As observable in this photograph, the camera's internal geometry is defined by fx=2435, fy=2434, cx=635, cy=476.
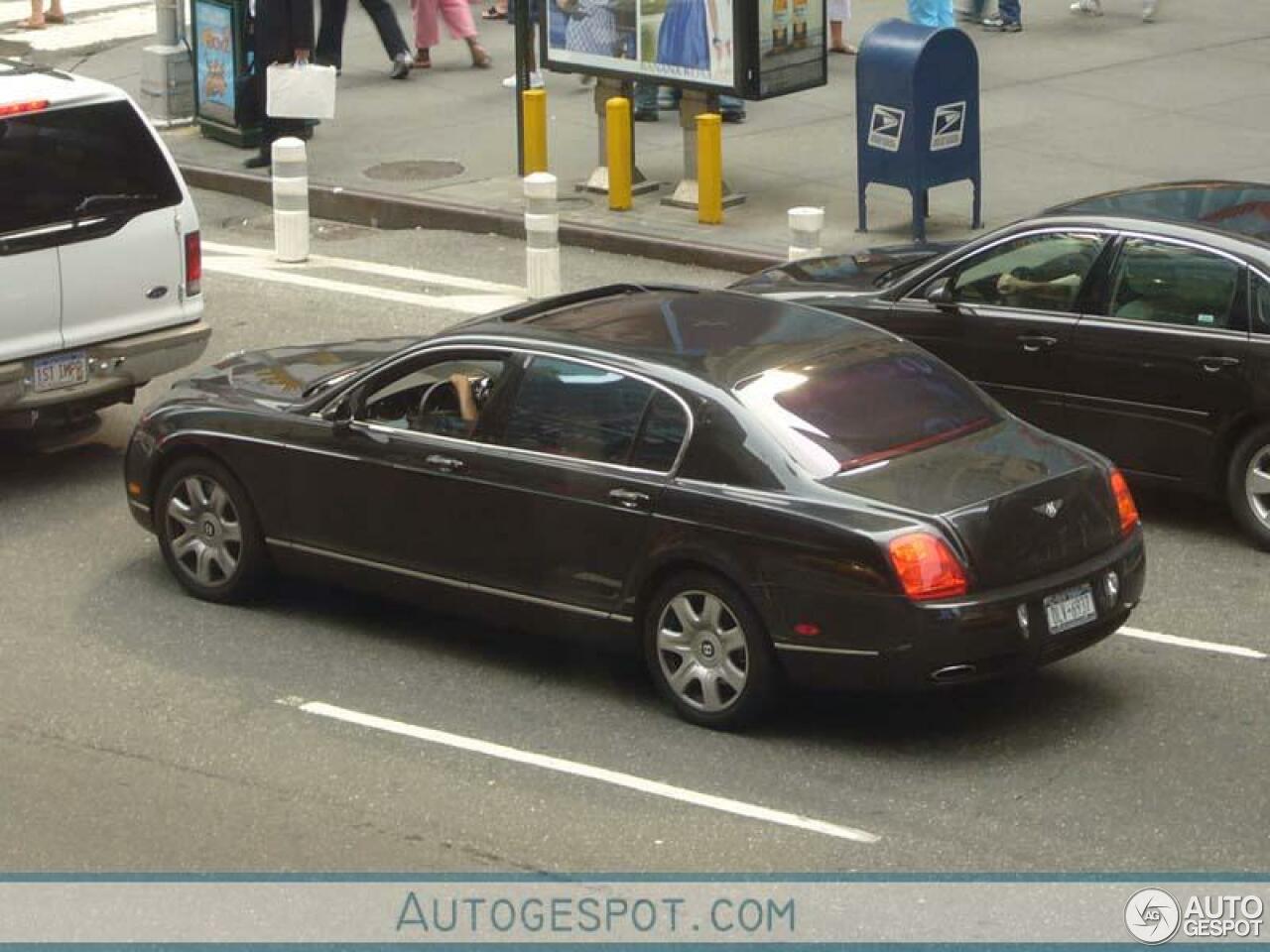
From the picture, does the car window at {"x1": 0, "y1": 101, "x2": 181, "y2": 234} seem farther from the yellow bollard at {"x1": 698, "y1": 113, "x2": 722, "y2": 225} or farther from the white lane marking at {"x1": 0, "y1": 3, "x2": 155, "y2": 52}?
the white lane marking at {"x1": 0, "y1": 3, "x2": 155, "y2": 52}

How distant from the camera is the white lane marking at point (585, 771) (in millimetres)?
8219

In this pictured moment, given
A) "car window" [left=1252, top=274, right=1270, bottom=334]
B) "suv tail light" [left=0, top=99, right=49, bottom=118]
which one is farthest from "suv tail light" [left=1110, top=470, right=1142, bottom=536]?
"suv tail light" [left=0, top=99, right=49, bottom=118]

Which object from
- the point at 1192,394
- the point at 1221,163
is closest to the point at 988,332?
the point at 1192,394

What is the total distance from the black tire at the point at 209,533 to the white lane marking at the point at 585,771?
1135 millimetres

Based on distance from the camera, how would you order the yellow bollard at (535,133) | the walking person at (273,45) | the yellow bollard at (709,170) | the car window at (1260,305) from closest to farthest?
the car window at (1260,305), the yellow bollard at (709,170), the yellow bollard at (535,133), the walking person at (273,45)

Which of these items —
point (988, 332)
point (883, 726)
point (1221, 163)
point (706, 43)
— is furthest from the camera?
point (1221, 163)

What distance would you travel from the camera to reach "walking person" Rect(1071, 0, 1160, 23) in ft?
81.6

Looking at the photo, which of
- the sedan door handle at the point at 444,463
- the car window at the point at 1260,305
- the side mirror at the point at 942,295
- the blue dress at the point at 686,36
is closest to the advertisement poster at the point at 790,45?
the blue dress at the point at 686,36

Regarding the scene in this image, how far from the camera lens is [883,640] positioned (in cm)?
854

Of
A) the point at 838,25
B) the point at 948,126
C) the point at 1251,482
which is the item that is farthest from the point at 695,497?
the point at 838,25

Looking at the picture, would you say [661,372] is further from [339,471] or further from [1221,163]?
[1221,163]

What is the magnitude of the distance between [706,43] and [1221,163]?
4253mm

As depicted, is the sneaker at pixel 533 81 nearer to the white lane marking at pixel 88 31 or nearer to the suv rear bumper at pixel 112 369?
the white lane marking at pixel 88 31

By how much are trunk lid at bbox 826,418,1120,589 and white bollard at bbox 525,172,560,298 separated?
22.1 feet
